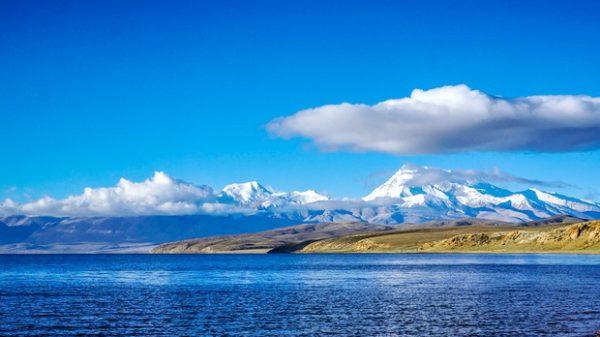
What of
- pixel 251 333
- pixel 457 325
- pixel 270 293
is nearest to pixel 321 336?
pixel 251 333

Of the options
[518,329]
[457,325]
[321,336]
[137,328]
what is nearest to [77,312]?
[137,328]

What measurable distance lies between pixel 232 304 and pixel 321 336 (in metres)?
30.9

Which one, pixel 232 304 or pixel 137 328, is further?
pixel 232 304

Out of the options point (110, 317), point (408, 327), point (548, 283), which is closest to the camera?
point (408, 327)

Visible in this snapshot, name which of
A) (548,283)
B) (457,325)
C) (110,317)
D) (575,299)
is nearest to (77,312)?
(110,317)

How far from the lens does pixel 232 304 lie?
303ft

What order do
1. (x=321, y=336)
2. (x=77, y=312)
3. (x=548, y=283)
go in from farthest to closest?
(x=548, y=283) < (x=77, y=312) < (x=321, y=336)

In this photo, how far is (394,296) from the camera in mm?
102562

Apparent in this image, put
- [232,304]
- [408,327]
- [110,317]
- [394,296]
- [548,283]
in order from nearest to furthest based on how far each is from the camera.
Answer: [408,327], [110,317], [232,304], [394,296], [548,283]

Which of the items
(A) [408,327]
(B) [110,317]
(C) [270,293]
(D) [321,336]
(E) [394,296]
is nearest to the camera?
(D) [321,336]

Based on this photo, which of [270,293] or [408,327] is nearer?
[408,327]

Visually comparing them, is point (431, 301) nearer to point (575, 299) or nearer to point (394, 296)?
point (394, 296)

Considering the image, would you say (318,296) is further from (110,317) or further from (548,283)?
(548,283)

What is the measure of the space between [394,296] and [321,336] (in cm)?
4080
